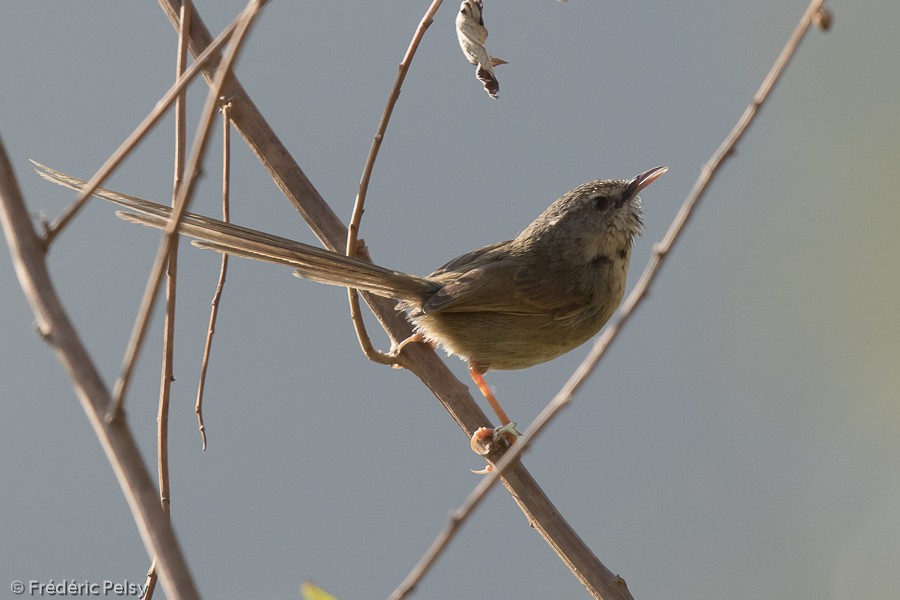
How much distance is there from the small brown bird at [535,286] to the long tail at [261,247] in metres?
0.08

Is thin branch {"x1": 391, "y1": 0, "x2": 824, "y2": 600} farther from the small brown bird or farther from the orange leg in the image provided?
the orange leg

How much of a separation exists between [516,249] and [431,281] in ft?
2.21

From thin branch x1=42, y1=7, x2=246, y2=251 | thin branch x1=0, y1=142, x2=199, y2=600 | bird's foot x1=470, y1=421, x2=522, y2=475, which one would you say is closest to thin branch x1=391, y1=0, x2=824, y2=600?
thin branch x1=0, y1=142, x2=199, y2=600

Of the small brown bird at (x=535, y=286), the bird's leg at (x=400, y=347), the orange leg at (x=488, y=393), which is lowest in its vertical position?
the orange leg at (x=488, y=393)

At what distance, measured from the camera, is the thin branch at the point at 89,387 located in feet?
4.33

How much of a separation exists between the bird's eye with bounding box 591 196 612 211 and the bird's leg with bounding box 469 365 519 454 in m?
1.09

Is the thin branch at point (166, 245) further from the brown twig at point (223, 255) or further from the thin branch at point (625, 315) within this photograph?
the brown twig at point (223, 255)

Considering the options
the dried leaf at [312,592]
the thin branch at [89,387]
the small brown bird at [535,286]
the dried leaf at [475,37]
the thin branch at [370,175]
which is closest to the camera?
the thin branch at [89,387]

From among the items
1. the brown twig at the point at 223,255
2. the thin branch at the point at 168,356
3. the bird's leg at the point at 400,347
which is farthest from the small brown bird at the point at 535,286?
the thin branch at the point at 168,356

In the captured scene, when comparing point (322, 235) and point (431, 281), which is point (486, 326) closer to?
point (431, 281)

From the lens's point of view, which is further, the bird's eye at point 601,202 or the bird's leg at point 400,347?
the bird's eye at point 601,202

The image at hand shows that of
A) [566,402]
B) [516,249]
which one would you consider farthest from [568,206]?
[566,402]

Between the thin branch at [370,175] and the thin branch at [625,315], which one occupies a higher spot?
the thin branch at [370,175]

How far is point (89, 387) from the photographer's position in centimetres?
143
